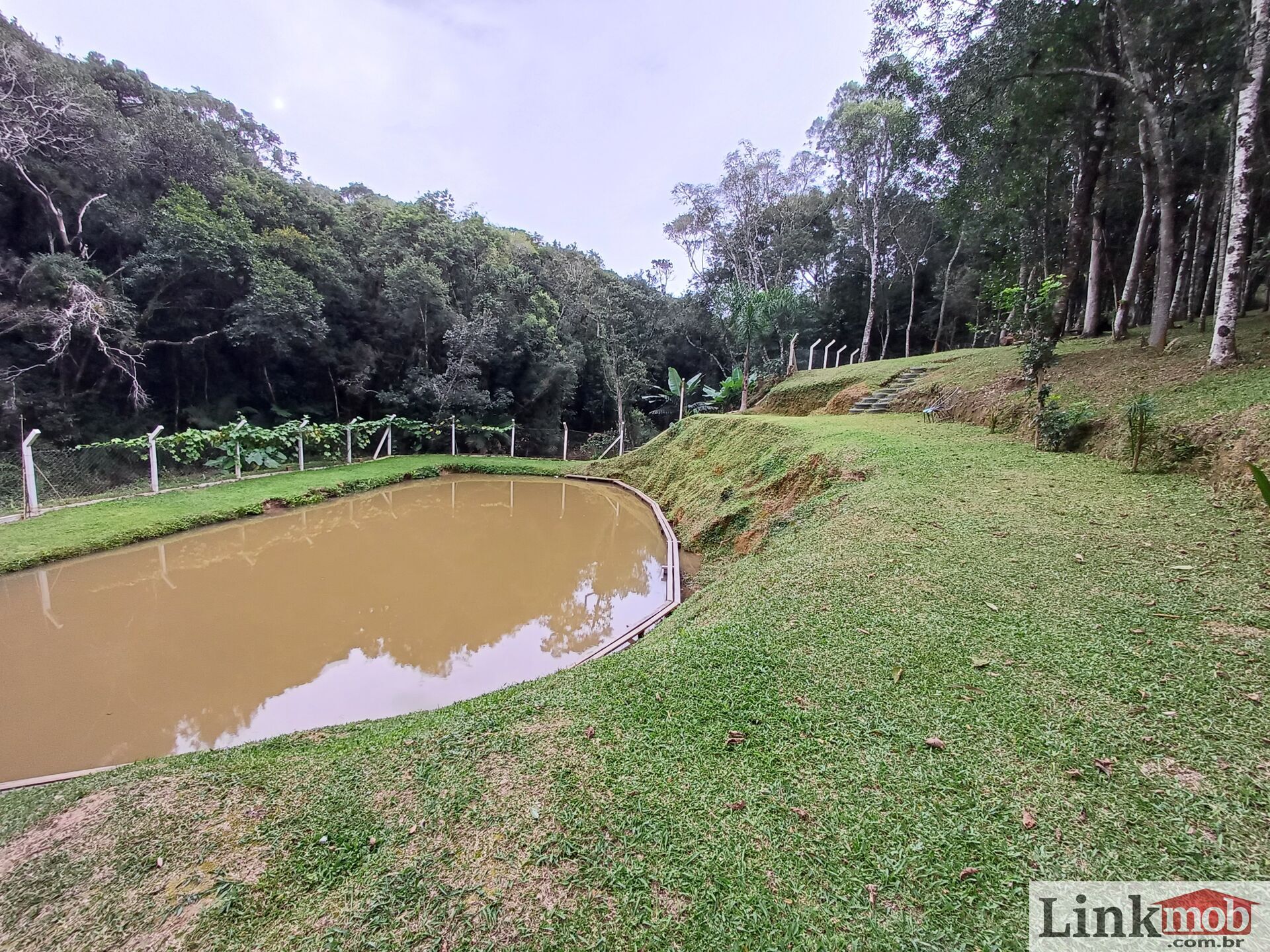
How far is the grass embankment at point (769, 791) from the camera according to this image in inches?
56.5

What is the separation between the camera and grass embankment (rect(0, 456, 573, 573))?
20.6 feet

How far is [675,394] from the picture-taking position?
58.7 ft

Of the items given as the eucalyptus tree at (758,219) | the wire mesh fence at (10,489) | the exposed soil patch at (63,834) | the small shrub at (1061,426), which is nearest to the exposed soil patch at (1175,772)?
the exposed soil patch at (63,834)

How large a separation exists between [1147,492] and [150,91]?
71.1ft

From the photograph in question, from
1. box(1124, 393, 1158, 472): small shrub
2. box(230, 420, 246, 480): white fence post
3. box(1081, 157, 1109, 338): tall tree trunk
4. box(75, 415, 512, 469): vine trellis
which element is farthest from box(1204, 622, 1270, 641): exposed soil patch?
box(230, 420, 246, 480): white fence post

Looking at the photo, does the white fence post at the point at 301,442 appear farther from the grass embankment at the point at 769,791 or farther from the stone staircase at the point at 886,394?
the stone staircase at the point at 886,394

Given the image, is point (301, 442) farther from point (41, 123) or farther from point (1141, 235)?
point (1141, 235)

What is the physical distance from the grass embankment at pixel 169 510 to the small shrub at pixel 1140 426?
1182 cm

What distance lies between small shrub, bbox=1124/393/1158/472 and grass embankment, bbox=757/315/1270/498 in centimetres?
7

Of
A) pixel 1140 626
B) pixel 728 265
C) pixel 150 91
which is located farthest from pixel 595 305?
pixel 1140 626

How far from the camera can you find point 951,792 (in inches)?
68.1

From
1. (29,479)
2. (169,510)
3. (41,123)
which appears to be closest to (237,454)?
(169,510)

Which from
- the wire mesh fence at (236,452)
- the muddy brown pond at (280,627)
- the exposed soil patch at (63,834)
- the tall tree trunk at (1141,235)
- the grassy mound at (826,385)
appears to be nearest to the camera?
the exposed soil patch at (63,834)

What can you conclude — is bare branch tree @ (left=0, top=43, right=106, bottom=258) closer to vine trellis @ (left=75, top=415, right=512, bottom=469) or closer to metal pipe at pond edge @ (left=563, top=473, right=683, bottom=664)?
vine trellis @ (left=75, top=415, right=512, bottom=469)
